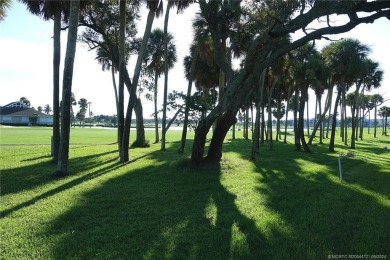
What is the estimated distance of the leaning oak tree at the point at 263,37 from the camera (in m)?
10.4

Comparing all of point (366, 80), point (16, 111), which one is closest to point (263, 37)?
point (366, 80)

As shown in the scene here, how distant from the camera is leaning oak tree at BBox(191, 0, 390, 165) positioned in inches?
411

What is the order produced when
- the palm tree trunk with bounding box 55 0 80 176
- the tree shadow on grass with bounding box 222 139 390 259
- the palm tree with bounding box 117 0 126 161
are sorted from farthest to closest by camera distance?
the palm tree with bounding box 117 0 126 161 < the palm tree trunk with bounding box 55 0 80 176 < the tree shadow on grass with bounding box 222 139 390 259

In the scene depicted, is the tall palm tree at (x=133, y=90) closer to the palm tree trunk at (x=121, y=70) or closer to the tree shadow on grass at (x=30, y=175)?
the palm tree trunk at (x=121, y=70)

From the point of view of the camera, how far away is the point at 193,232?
223 inches

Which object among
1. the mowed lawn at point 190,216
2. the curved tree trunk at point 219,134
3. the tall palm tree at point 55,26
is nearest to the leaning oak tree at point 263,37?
the curved tree trunk at point 219,134

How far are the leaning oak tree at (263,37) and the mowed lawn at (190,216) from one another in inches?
A: 89.1

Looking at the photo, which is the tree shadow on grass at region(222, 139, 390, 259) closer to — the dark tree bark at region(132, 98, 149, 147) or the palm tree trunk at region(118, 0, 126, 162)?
the palm tree trunk at region(118, 0, 126, 162)

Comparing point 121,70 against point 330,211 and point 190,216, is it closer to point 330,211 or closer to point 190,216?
point 190,216

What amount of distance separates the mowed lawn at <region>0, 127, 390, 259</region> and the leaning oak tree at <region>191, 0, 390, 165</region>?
7.42 ft

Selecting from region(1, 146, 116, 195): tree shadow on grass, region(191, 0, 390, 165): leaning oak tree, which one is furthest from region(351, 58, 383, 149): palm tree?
region(1, 146, 116, 195): tree shadow on grass

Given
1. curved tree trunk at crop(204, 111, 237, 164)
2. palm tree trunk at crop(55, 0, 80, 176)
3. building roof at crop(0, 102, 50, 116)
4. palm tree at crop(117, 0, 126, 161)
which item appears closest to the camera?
palm tree trunk at crop(55, 0, 80, 176)

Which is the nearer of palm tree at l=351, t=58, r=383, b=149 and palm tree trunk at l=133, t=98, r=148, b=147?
palm tree trunk at l=133, t=98, r=148, b=147

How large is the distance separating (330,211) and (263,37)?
722cm
